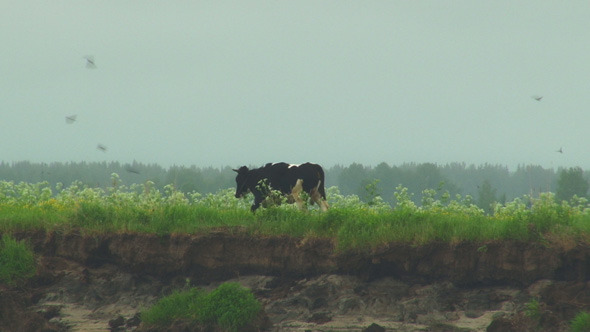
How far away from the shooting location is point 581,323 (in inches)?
439

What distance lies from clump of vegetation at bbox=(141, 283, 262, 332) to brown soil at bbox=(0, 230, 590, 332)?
299 mm

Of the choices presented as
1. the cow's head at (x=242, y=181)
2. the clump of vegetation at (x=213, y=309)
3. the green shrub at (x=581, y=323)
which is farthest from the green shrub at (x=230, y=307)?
the cow's head at (x=242, y=181)

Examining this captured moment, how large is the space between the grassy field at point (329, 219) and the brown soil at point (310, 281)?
259 millimetres

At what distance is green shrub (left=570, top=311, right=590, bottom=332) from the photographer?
36.3ft

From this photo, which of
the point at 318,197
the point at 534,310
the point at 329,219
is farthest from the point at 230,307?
the point at 318,197

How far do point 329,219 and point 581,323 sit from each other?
18.3 feet

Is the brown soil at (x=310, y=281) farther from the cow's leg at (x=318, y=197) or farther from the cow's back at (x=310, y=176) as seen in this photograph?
the cow's leg at (x=318, y=197)

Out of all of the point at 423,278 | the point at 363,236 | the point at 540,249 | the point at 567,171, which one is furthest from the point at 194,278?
the point at 567,171

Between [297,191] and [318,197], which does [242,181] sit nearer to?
[297,191]

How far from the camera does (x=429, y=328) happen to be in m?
12.6

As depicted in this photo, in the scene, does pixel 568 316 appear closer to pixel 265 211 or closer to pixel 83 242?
pixel 265 211

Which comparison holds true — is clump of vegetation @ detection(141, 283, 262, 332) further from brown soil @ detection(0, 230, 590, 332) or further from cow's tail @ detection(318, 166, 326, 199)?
cow's tail @ detection(318, 166, 326, 199)

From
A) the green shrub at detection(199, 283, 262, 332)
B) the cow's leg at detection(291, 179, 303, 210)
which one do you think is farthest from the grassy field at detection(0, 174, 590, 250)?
the green shrub at detection(199, 283, 262, 332)

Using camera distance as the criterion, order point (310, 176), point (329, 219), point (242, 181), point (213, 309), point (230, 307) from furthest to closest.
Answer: point (242, 181) < point (310, 176) < point (329, 219) < point (213, 309) < point (230, 307)
